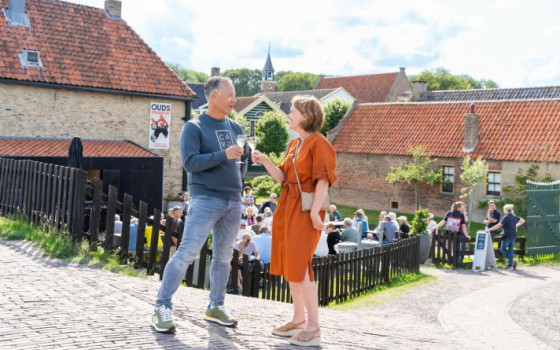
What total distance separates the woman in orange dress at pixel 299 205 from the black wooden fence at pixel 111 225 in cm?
438

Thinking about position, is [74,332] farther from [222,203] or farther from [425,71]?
[425,71]

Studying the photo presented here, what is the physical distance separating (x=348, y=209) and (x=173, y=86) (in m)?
12.5

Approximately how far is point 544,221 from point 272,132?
100 feet

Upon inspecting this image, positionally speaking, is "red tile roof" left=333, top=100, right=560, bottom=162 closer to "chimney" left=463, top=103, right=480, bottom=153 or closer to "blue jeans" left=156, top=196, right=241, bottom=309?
"chimney" left=463, top=103, right=480, bottom=153

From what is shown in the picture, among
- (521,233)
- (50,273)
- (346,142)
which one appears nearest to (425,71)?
(346,142)

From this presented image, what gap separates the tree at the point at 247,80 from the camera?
128625 mm

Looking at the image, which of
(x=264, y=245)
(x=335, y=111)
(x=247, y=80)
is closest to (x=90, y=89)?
(x=264, y=245)

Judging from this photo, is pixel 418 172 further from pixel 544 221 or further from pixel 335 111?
pixel 335 111

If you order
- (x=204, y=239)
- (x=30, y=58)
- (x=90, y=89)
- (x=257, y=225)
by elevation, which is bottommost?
(x=257, y=225)

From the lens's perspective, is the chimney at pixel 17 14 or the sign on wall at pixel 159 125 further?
the sign on wall at pixel 159 125

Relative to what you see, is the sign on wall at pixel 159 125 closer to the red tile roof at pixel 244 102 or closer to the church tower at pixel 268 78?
the red tile roof at pixel 244 102

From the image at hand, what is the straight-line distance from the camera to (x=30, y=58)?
2225 cm

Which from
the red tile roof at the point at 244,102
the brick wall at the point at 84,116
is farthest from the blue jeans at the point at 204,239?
the red tile roof at the point at 244,102

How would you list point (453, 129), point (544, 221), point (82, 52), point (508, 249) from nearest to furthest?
point (508, 249)
point (544, 221)
point (82, 52)
point (453, 129)
